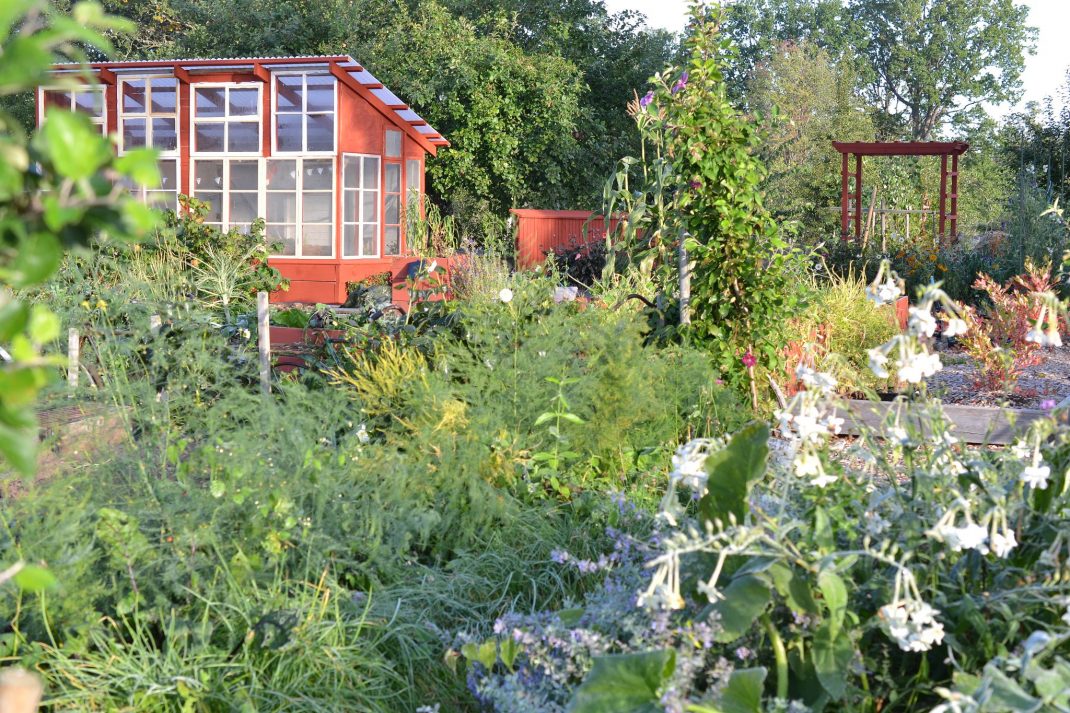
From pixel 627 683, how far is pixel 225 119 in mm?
13704

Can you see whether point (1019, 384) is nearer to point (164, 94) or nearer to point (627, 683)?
point (627, 683)

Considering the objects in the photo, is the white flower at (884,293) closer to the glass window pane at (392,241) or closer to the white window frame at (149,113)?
the white window frame at (149,113)

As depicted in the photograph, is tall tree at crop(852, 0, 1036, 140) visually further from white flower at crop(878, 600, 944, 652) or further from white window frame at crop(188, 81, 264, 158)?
white flower at crop(878, 600, 944, 652)

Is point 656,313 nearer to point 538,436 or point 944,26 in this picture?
point 538,436

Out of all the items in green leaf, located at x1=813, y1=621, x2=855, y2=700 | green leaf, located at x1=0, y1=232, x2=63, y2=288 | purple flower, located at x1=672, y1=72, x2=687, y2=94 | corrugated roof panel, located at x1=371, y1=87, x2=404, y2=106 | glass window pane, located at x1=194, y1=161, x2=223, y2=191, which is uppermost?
corrugated roof panel, located at x1=371, y1=87, x2=404, y2=106

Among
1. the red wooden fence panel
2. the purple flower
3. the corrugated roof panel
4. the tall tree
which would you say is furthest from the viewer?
the tall tree

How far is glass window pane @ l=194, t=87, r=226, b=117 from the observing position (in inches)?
558

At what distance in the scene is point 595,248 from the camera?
14031 mm

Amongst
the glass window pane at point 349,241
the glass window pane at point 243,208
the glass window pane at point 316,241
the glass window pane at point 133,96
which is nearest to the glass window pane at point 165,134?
the glass window pane at point 133,96

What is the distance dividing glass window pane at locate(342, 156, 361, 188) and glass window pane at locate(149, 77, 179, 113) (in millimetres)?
2392

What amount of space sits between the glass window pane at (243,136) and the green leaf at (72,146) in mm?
14207

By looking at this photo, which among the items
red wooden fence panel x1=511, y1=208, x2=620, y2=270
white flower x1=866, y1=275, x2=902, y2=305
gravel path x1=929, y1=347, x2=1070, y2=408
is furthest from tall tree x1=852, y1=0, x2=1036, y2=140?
white flower x1=866, y1=275, x2=902, y2=305

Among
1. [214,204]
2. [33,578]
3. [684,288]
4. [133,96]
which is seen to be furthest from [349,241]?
[33,578]

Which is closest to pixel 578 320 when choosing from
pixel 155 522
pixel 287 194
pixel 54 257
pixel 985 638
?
pixel 155 522
